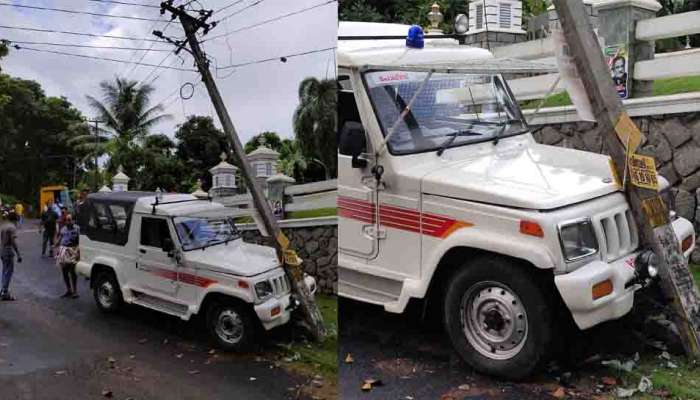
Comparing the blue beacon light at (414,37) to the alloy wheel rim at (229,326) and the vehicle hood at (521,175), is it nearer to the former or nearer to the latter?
the vehicle hood at (521,175)

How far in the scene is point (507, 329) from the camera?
170 cm

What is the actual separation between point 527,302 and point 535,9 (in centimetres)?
76

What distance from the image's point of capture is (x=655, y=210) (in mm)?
1755

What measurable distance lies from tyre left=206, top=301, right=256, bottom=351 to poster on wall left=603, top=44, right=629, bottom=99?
4.75 ft

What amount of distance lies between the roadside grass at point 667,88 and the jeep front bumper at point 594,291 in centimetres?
51

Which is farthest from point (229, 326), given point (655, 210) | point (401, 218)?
point (655, 210)

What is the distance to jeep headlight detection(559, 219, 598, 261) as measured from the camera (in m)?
1.62

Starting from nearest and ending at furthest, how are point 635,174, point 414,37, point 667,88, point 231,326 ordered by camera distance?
point 231,326 → point 414,37 → point 635,174 → point 667,88

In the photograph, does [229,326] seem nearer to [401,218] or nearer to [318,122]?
[318,122]

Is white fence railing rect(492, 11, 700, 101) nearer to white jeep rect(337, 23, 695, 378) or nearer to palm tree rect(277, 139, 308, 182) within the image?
white jeep rect(337, 23, 695, 378)

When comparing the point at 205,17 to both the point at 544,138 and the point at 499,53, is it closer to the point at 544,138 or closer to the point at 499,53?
the point at 499,53

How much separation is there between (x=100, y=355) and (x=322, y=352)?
35 cm

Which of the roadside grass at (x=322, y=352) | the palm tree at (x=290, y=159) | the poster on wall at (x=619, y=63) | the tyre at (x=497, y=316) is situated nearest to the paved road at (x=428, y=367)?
the tyre at (x=497, y=316)

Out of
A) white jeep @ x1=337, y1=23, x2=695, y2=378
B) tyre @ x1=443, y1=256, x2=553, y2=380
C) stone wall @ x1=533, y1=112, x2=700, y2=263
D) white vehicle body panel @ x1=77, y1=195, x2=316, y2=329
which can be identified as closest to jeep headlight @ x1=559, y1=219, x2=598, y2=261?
white jeep @ x1=337, y1=23, x2=695, y2=378
